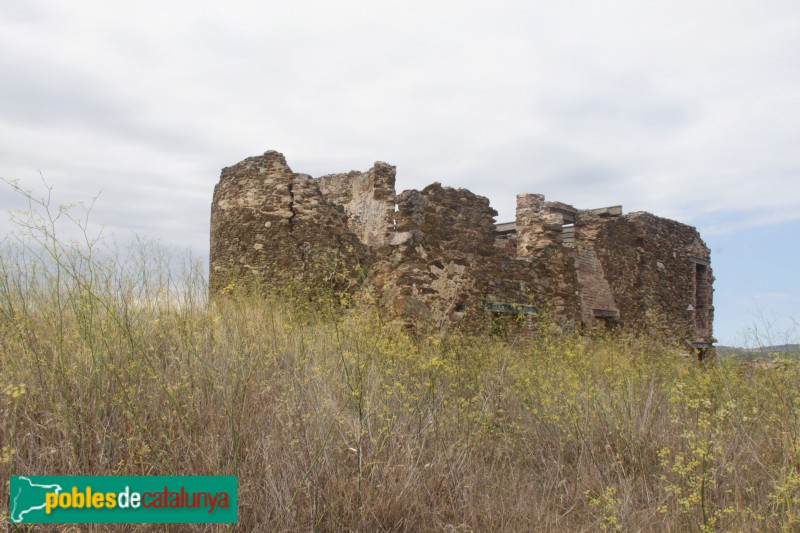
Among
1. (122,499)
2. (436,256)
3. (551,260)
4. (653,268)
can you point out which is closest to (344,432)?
(122,499)

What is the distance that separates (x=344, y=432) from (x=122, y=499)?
1.21 metres

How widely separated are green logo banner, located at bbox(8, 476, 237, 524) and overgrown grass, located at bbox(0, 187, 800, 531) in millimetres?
84

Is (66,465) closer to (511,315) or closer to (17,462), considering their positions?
(17,462)

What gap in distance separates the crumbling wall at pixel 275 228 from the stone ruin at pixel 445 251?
0.06 feet

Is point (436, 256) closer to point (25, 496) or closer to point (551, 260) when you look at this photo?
point (551, 260)

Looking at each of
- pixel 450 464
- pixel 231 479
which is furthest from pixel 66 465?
pixel 450 464

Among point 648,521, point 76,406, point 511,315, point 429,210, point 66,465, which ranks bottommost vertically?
point 648,521

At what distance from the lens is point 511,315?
8.90 m

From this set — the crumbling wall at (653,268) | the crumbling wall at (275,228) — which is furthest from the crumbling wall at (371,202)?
the crumbling wall at (653,268)

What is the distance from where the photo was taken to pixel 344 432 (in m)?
3.42

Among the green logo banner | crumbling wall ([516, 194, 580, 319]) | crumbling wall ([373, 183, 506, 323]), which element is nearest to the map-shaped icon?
the green logo banner

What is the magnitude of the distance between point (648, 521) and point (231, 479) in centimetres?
234

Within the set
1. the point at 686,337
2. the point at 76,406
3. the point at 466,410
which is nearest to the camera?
the point at 76,406

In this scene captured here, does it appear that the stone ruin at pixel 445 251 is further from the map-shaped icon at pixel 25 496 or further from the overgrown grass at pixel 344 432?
the map-shaped icon at pixel 25 496
